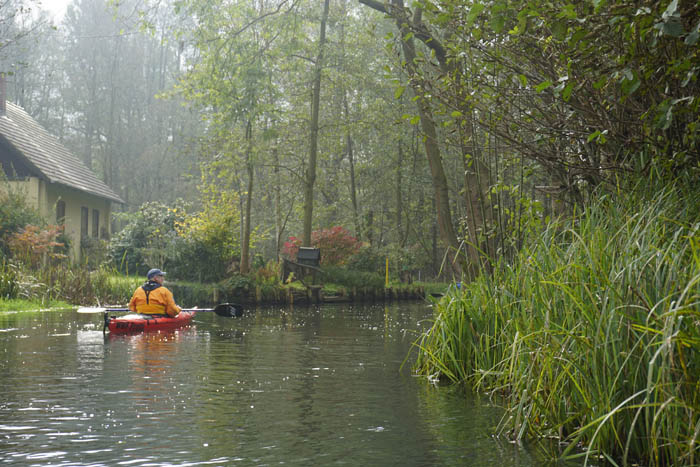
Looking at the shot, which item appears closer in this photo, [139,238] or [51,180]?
[51,180]

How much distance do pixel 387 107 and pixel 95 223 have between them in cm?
1575

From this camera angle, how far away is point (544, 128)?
778 cm

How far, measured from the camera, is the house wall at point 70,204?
31.1m

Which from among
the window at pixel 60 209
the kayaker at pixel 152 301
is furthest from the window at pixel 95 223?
the kayaker at pixel 152 301

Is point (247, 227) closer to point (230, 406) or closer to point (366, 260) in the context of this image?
point (366, 260)

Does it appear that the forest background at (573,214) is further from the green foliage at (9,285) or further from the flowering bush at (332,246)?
the flowering bush at (332,246)

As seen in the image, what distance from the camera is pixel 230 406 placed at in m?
8.05

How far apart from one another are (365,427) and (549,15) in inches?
151

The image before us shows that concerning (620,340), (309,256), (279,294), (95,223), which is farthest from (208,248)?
(620,340)

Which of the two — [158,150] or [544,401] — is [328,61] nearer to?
[544,401]

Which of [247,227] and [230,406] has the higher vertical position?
[247,227]

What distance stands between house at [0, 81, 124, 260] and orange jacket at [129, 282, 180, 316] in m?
12.4

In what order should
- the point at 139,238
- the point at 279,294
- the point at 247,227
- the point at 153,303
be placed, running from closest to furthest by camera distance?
the point at 153,303 < the point at 279,294 < the point at 247,227 < the point at 139,238

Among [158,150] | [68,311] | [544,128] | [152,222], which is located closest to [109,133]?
[158,150]
